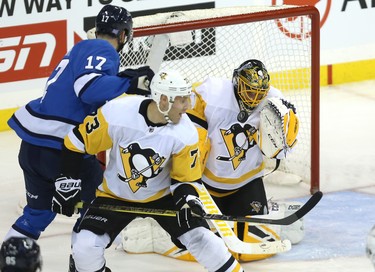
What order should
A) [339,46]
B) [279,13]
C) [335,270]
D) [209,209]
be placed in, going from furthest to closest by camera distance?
[339,46], [279,13], [335,270], [209,209]

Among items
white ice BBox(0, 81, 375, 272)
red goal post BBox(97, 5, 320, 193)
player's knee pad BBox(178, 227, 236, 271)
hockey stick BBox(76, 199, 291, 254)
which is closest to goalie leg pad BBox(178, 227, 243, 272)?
player's knee pad BBox(178, 227, 236, 271)

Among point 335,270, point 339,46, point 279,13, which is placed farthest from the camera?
point 339,46

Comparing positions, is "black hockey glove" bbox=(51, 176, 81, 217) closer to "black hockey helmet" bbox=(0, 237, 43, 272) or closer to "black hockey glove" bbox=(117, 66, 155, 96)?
"black hockey glove" bbox=(117, 66, 155, 96)

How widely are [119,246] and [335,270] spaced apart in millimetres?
952

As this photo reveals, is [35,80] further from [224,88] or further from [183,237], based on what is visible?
[183,237]

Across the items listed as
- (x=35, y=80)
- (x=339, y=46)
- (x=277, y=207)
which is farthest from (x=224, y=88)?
(x=339, y=46)

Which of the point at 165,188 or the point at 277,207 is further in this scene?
the point at 277,207

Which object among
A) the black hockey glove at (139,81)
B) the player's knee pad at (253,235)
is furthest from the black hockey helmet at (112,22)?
the player's knee pad at (253,235)

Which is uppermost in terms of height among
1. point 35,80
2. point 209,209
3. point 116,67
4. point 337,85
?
point 116,67

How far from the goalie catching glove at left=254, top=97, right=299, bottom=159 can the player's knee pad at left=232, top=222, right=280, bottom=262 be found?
34 cm

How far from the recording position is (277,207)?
5.41m

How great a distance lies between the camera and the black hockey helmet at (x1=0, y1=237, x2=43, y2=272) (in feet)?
10.9

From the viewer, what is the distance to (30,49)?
7.13 meters

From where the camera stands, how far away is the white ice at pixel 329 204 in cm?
519
